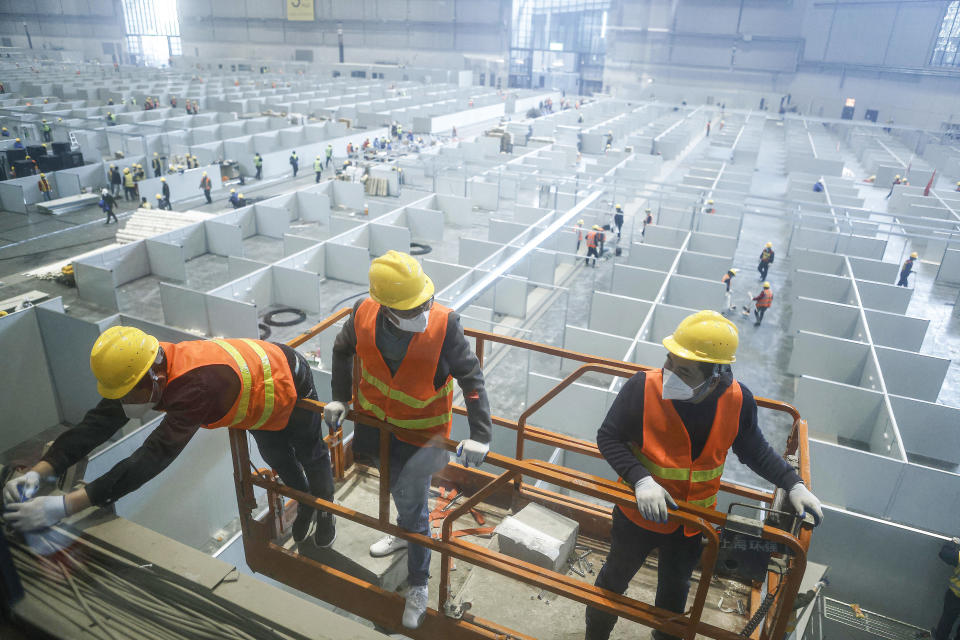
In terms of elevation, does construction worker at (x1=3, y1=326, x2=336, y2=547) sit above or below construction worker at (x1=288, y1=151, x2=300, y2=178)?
above

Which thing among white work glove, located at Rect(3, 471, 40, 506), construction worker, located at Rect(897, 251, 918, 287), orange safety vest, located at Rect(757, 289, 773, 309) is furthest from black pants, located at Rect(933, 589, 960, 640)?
construction worker, located at Rect(897, 251, 918, 287)

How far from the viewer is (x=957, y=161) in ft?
98.7

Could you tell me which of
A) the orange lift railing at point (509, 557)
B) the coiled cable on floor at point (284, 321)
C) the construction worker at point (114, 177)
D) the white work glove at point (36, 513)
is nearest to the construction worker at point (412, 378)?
the orange lift railing at point (509, 557)

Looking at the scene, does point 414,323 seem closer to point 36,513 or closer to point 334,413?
point 334,413

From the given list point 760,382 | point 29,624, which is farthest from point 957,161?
point 29,624

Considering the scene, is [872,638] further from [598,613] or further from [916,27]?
[916,27]

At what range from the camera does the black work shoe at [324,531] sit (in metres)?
3.96

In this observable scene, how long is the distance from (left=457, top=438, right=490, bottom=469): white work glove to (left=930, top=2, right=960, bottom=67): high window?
5347cm

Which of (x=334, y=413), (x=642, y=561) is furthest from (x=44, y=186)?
(x=642, y=561)

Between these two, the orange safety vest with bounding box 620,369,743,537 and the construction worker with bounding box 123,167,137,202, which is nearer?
the orange safety vest with bounding box 620,369,743,537

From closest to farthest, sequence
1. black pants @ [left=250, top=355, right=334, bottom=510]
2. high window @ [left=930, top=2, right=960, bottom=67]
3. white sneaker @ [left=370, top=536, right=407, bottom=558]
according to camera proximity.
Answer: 1. black pants @ [left=250, top=355, right=334, bottom=510]
2. white sneaker @ [left=370, top=536, right=407, bottom=558]
3. high window @ [left=930, top=2, right=960, bottom=67]

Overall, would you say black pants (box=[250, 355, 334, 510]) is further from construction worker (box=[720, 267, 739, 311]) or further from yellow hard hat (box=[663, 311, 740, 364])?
construction worker (box=[720, 267, 739, 311])

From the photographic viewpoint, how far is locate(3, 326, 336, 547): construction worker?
2686 mm

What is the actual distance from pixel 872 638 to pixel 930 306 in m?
13.1
